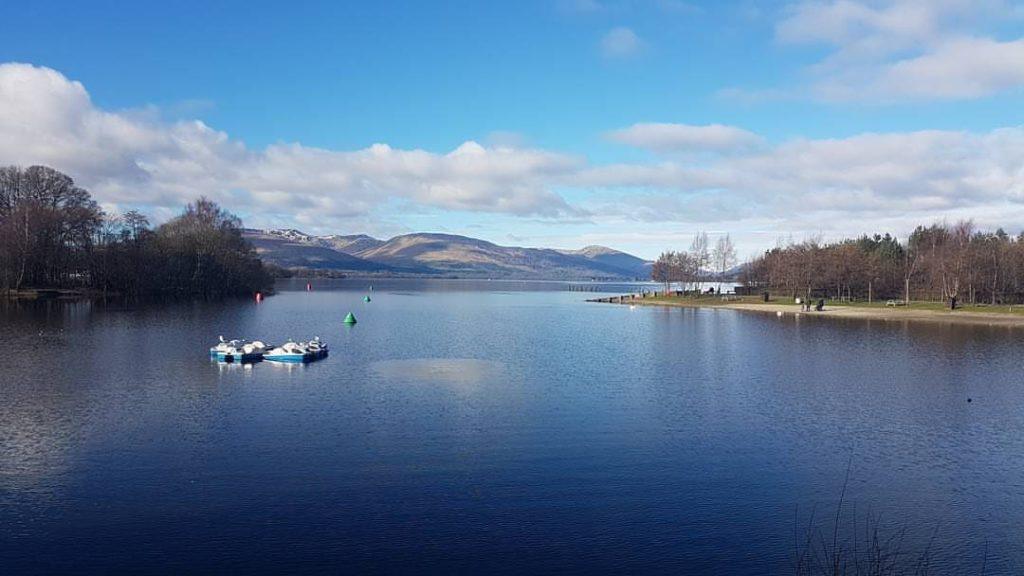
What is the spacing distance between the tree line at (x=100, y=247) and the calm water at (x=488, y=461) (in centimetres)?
5630

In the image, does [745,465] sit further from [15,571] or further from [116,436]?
[116,436]

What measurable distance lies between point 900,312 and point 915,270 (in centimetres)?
2509

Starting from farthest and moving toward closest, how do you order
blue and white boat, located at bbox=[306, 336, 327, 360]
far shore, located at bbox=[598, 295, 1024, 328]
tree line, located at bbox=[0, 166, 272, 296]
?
tree line, located at bbox=[0, 166, 272, 296], far shore, located at bbox=[598, 295, 1024, 328], blue and white boat, located at bbox=[306, 336, 327, 360]

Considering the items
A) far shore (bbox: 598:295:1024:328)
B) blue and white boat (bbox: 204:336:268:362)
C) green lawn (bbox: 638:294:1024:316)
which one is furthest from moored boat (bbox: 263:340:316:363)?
green lawn (bbox: 638:294:1024:316)

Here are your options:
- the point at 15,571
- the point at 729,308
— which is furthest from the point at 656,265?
the point at 15,571

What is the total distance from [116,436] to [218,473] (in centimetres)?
537

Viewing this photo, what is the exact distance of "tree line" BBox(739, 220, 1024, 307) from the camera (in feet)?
283

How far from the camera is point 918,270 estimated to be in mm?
99812

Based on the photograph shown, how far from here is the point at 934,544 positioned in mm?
13797

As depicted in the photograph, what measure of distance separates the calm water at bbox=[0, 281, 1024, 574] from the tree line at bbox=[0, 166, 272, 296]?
56.3 m

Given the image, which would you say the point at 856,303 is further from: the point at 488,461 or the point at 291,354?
the point at 488,461

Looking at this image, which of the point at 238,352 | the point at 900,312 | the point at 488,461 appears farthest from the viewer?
the point at 900,312

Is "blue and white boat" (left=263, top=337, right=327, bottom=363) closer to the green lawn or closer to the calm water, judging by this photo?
the calm water

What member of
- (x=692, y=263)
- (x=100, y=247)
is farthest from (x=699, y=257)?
(x=100, y=247)
